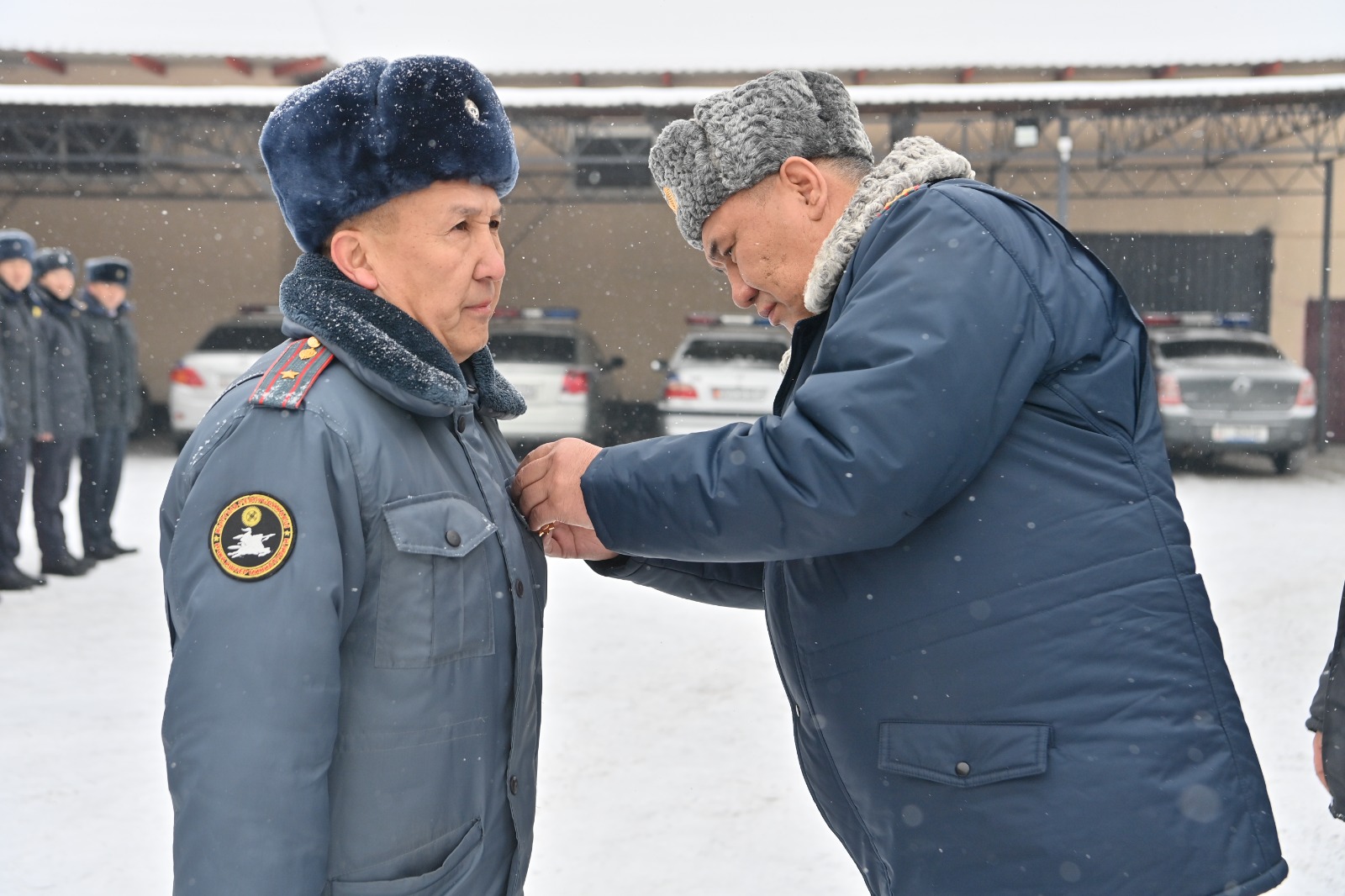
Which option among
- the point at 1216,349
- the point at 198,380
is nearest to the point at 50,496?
the point at 198,380

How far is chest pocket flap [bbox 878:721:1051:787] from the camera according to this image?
1.42m

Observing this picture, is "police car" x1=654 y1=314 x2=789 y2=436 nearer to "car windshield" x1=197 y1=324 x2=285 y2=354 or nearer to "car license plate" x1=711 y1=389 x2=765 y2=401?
"car license plate" x1=711 y1=389 x2=765 y2=401

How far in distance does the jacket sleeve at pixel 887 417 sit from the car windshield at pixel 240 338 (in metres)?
12.6

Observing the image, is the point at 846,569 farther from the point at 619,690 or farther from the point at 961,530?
the point at 619,690

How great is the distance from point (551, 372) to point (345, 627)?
1027cm

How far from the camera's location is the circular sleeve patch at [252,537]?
1.27m

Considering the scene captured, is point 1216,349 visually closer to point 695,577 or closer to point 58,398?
point 58,398

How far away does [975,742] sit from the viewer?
146 cm

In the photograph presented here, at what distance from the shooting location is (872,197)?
1.59m

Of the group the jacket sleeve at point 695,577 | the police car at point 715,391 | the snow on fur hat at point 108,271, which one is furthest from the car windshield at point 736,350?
the jacket sleeve at point 695,577

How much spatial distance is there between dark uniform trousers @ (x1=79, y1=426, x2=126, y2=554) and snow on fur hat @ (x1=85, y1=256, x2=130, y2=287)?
113 centimetres

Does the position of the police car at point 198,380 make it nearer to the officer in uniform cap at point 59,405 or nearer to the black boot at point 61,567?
the officer in uniform cap at point 59,405

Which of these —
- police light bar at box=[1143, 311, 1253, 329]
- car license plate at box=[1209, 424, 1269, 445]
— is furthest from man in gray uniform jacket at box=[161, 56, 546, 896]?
police light bar at box=[1143, 311, 1253, 329]

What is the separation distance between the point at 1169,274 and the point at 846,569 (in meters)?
18.5
